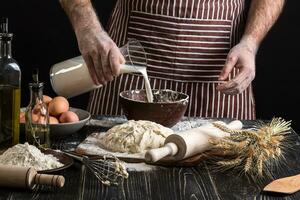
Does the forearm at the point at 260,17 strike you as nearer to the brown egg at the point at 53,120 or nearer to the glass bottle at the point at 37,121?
the brown egg at the point at 53,120

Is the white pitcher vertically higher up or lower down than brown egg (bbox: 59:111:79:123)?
higher up

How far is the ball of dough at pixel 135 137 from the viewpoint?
1955mm

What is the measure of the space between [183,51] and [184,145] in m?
1.00

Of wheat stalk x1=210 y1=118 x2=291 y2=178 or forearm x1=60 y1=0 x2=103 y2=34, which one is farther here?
forearm x1=60 y1=0 x2=103 y2=34

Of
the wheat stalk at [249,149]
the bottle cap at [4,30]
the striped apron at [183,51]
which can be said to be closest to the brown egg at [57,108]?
the bottle cap at [4,30]

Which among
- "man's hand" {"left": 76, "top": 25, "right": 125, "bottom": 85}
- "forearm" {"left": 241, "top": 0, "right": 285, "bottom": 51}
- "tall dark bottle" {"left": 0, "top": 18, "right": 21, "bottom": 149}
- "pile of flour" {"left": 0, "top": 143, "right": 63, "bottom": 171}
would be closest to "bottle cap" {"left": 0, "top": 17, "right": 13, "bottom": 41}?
"tall dark bottle" {"left": 0, "top": 18, "right": 21, "bottom": 149}

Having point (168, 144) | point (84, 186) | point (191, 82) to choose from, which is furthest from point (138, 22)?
point (84, 186)

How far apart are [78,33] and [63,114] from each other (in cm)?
46

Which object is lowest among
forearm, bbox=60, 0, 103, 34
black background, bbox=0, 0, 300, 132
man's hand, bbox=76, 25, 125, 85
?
black background, bbox=0, 0, 300, 132

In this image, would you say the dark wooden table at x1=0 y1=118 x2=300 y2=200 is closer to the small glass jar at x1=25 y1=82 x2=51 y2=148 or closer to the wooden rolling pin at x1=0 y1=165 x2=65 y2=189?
the wooden rolling pin at x1=0 y1=165 x2=65 y2=189

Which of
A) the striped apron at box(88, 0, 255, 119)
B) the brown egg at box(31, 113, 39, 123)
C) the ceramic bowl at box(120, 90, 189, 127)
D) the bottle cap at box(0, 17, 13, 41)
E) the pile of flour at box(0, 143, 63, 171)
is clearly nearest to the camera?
the pile of flour at box(0, 143, 63, 171)

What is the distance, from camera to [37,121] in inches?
80.0

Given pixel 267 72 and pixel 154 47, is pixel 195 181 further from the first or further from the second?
pixel 267 72

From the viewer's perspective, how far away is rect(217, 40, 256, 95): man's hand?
250 centimetres
